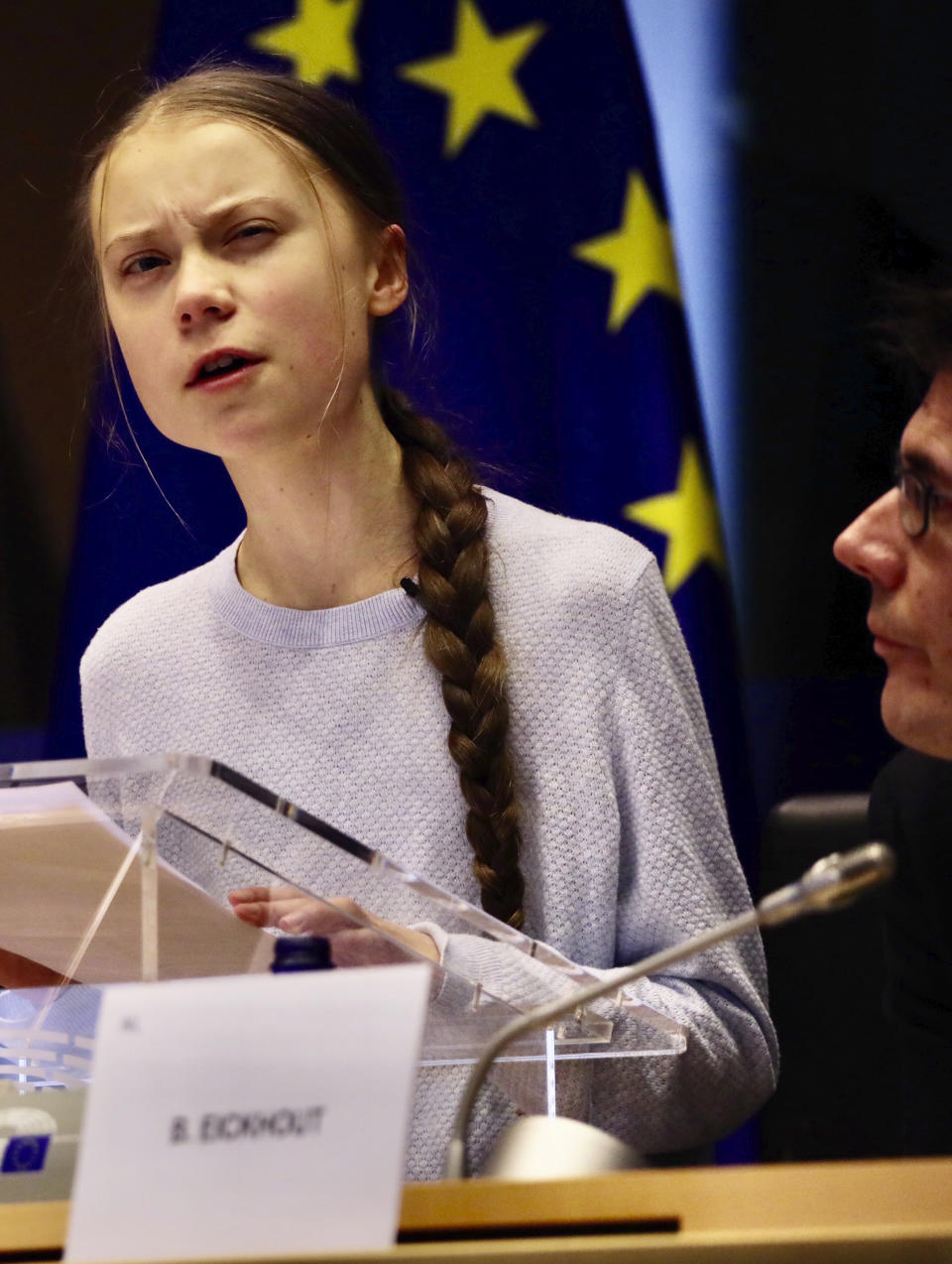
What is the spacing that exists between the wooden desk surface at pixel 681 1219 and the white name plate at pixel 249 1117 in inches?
1.1

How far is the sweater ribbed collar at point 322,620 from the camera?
1501 mm

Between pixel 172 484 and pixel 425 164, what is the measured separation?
1.64ft

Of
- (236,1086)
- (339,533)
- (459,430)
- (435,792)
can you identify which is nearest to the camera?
(236,1086)

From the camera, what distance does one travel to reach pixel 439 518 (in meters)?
1.53

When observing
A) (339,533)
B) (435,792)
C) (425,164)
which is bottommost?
(435,792)

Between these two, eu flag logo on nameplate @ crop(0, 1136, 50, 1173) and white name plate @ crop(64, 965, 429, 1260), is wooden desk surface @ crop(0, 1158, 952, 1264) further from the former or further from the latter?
eu flag logo on nameplate @ crop(0, 1136, 50, 1173)

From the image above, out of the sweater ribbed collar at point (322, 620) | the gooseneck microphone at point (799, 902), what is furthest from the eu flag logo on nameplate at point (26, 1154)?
the sweater ribbed collar at point (322, 620)

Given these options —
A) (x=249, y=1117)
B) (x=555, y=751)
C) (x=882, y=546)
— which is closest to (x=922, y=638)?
(x=882, y=546)

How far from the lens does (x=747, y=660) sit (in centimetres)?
187

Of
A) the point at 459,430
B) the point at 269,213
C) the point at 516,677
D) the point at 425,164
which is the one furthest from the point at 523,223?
the point at 516,677

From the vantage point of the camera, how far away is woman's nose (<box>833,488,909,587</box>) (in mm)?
1095

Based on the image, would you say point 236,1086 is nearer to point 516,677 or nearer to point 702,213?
point 516,677

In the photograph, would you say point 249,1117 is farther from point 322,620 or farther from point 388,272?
point 388,272

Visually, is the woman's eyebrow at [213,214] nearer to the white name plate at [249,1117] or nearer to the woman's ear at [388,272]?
the woman's ear at [388,272]
